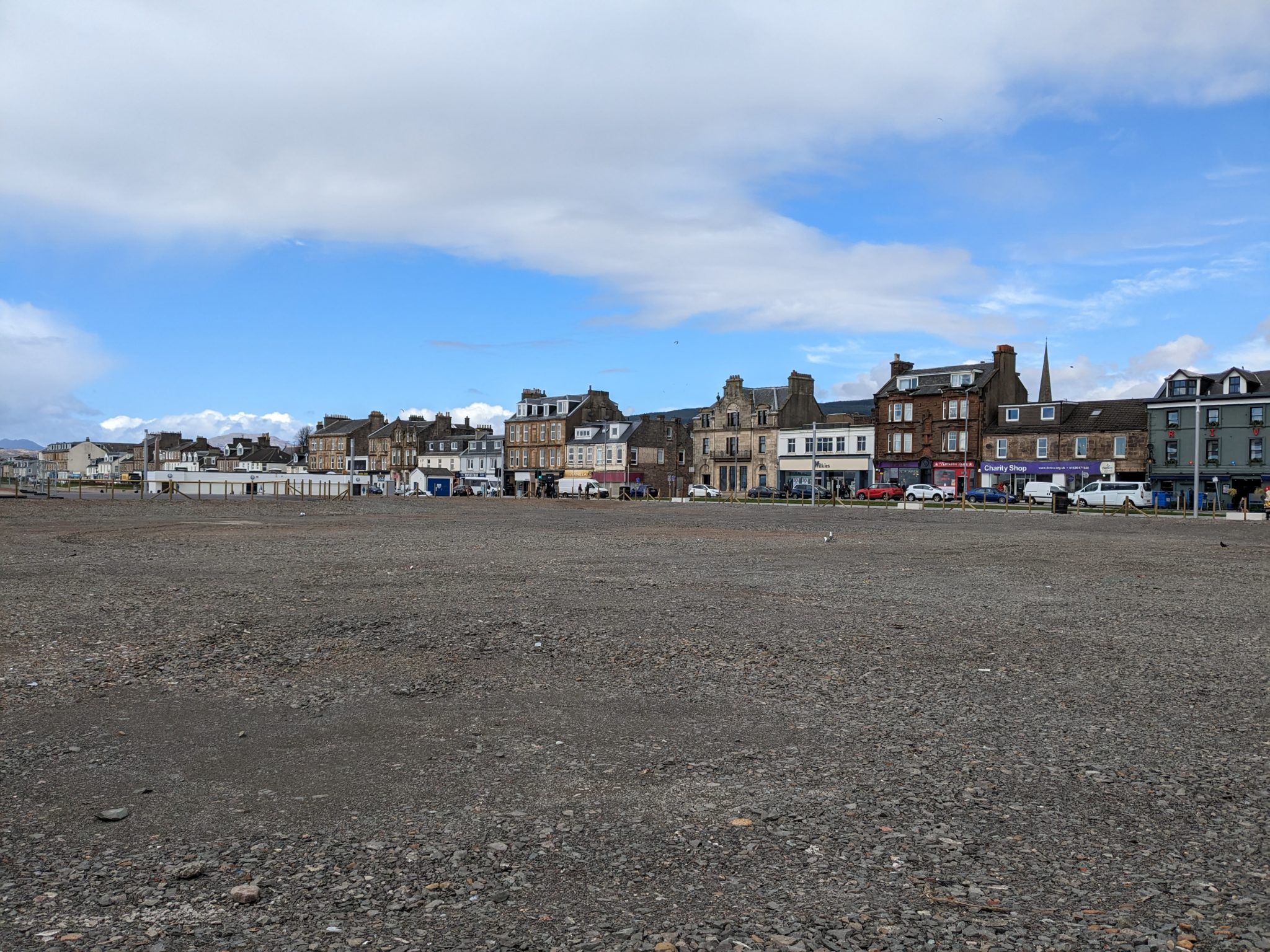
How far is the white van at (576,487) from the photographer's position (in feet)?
310

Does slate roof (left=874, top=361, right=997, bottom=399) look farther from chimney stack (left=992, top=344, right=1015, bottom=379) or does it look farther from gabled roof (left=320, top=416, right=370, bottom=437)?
gabled roof (left=320, top=416, right=370, bottom=437)

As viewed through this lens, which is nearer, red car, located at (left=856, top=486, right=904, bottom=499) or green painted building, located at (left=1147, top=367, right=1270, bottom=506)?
green painted building, located at (left=1147, top=367, right=1270, bottom=506)

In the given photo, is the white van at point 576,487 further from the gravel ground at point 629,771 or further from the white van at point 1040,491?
the gravel ground at point 629,771

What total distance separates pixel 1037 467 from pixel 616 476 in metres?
44.5

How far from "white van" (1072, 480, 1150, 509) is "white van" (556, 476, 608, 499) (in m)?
45.5

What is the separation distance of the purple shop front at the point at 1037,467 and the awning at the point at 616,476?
123 feet

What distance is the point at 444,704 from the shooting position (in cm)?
795

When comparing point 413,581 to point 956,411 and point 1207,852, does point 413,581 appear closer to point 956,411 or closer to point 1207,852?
point 1207,852

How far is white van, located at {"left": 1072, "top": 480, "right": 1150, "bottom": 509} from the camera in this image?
58.7 m

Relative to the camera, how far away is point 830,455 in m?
90.0

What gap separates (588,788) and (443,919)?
1.76 m

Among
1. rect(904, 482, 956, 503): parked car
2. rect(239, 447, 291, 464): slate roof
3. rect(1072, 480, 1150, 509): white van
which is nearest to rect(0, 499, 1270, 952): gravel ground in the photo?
rect(1072, 480, 1150, 509): white van

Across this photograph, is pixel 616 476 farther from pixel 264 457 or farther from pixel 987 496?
pixel 264 457

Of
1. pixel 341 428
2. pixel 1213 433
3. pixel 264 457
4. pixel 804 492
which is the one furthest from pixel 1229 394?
pixel 264 457
